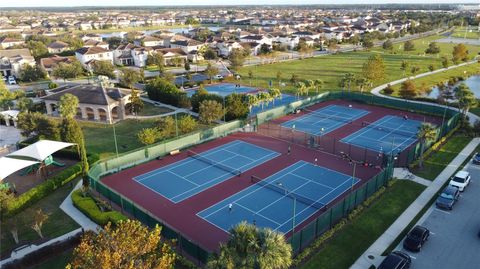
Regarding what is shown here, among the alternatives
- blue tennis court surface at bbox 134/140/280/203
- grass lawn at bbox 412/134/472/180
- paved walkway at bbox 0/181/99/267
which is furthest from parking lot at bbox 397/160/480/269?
paved walkway at bbox 0/181/99/267

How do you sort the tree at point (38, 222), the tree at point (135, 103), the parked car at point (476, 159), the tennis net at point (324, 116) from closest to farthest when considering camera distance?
the tree at point (38, 222) < the parked car at point (476, 159) < the tennis net at point (324, 116) < the tree at point (135, 103)

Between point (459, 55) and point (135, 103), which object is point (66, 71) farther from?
point (459, 55)

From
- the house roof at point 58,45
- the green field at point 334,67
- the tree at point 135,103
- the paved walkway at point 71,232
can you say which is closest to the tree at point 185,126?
the tree at point 135,103

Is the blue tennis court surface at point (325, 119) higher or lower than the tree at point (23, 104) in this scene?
lower

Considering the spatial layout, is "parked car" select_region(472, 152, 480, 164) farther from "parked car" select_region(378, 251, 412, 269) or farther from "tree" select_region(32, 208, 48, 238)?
"tree" select_region(32, 208, 48, 238)

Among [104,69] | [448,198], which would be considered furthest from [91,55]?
[448,198]

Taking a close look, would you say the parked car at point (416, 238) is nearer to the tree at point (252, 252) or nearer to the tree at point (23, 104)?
the tree at point (252, 252)
